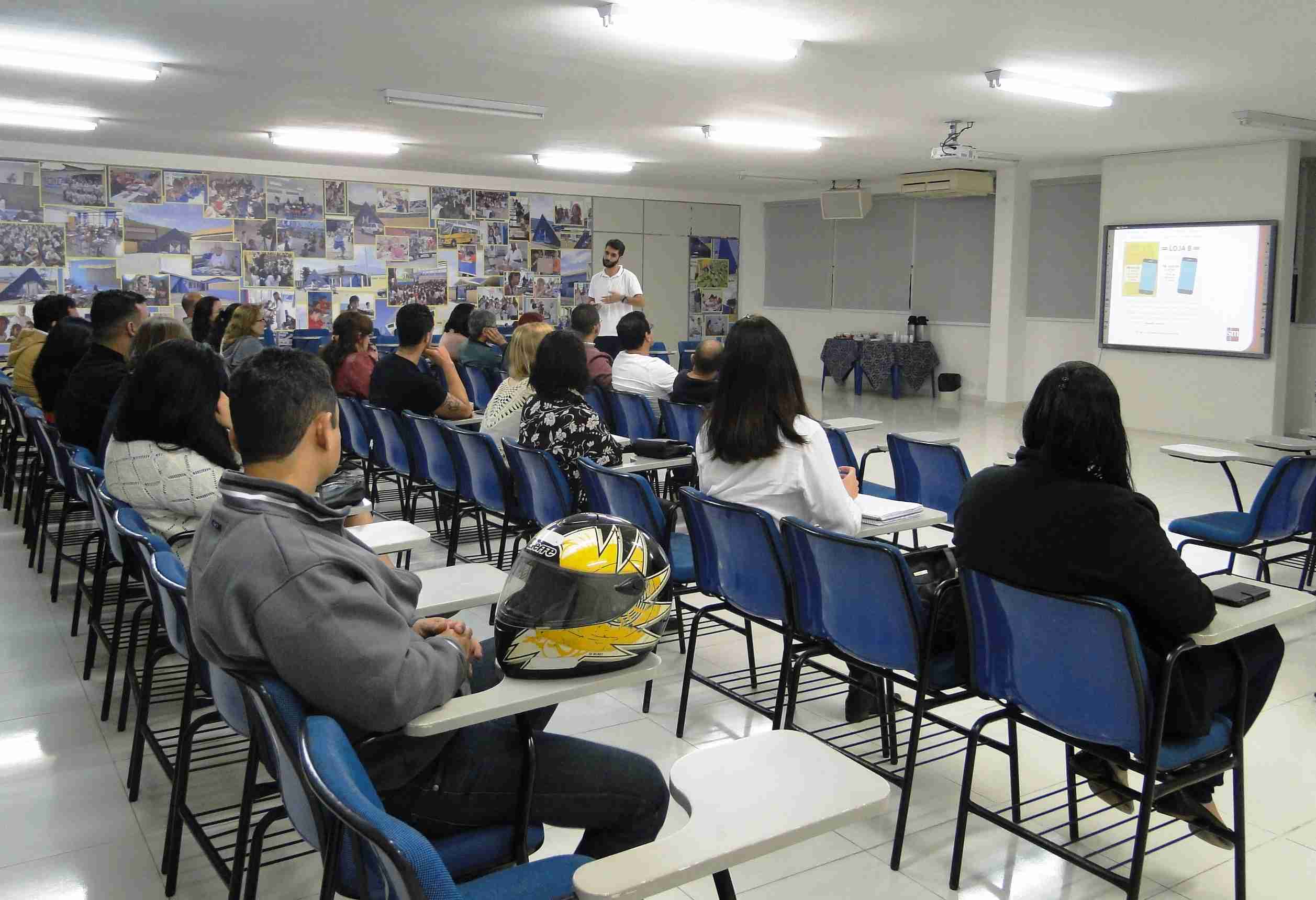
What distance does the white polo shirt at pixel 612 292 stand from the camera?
9.81 meters

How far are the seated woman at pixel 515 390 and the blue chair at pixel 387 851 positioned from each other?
350 cm

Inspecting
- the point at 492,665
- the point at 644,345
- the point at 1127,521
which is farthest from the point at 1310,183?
the point at 492,665

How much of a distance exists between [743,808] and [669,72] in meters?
6.20

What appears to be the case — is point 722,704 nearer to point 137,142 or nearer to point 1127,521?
point 1127,521

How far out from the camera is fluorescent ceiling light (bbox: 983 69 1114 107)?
22.2ft

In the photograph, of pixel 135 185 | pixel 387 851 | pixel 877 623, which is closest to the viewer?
pixel 387 851

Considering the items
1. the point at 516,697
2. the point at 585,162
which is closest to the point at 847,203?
the point at 585,162

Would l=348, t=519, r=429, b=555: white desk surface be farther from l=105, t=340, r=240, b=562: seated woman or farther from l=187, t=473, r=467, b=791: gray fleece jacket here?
l=187, t=473, r=467, b=791: gray fleece jacket

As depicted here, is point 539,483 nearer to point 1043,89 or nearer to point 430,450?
point 430,450

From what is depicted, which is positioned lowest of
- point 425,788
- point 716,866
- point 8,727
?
point 8,727

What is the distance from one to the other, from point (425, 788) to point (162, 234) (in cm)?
1194

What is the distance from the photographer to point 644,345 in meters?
6.72

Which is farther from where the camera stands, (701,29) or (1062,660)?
(701,29)

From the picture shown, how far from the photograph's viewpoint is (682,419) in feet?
18.9
